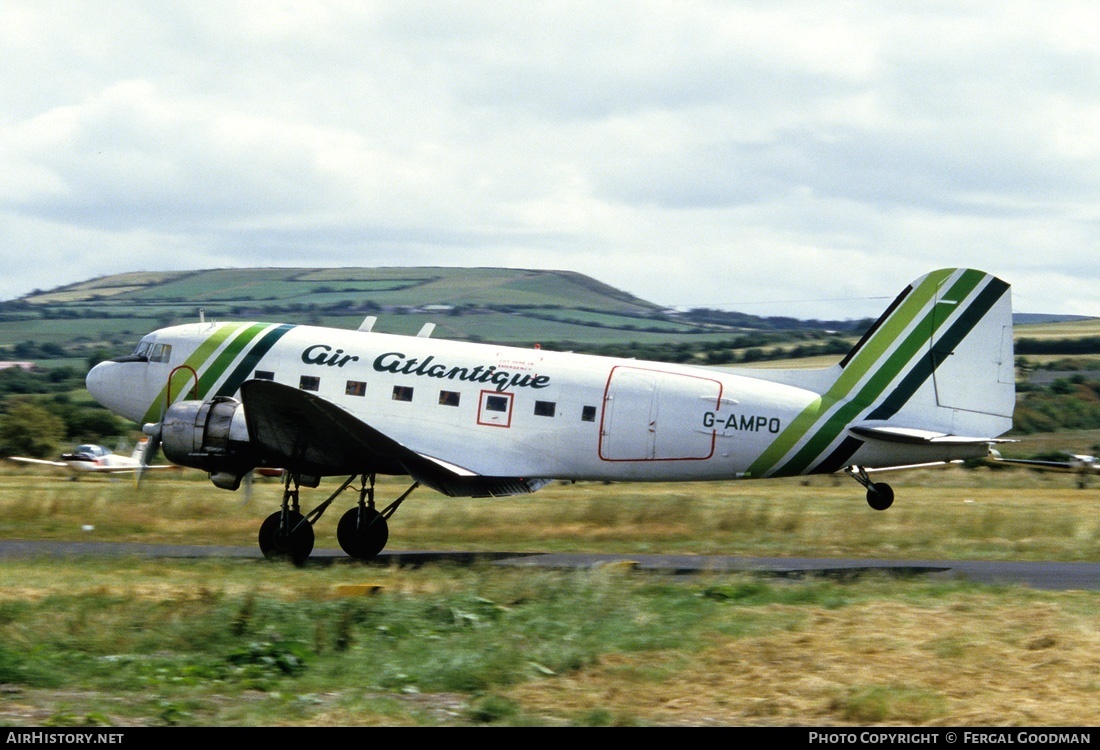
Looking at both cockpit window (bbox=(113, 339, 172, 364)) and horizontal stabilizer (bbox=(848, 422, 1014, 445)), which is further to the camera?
cockpit window (bbox=(113, 339, 172, 364))

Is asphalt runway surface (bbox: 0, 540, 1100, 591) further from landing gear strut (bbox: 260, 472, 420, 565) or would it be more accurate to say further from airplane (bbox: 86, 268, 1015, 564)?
airplane (bbox: 86, 268, 1015, 564)

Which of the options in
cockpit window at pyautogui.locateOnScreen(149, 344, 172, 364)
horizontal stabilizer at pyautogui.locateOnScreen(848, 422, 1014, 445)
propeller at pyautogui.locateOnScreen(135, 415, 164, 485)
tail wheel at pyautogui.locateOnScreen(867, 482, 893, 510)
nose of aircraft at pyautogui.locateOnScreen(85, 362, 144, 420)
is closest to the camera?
horizontal stabilizer at pyautogui.locateOnScreen(848, 422, 1014, 445)

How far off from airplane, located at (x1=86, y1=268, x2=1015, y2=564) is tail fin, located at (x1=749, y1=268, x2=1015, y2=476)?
0.02 metres

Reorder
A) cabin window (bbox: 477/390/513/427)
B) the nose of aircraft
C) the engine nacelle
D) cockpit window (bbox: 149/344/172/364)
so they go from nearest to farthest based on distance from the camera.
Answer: the engine nacelle < cabin window (bbox: 477/390/513/427) < cockpit window (bbox: 149/344/172/364) < the nose of aircraft

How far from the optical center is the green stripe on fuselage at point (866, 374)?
18844 millimetres

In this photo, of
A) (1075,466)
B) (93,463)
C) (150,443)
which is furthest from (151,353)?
(1075,466)

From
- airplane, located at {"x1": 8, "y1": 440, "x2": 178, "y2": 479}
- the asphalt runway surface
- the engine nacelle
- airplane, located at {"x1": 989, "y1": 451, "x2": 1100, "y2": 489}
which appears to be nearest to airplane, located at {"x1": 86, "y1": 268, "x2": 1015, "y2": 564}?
the engine nacelle

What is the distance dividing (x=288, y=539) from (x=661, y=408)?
5.92 metres

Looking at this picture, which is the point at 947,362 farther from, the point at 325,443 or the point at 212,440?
→ the point at 212,440

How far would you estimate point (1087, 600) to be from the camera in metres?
14.3

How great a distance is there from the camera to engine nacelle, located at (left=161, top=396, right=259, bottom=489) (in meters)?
17.5

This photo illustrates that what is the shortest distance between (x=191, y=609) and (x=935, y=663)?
734cm

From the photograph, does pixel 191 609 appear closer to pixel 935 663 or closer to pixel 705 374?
pixel 935 663
